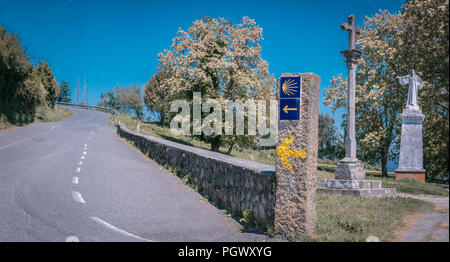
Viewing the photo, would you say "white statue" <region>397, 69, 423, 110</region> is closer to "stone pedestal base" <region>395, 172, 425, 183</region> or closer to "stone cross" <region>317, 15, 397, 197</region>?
"stone pedestal base" <region>395, 172, 425, 183</region>

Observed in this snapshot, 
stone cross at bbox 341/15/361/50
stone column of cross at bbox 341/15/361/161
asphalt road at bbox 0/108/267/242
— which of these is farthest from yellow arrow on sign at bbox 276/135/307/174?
stone cross at bbox 341/15/361/50

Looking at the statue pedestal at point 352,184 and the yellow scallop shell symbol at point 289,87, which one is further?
the statue pedestal at point 352,184

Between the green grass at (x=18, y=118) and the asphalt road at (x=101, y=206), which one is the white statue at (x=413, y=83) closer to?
the asphalt road at (x=101, y=206)

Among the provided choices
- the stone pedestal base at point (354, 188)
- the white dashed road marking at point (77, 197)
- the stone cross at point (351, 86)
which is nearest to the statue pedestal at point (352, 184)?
the stone pedestal base at point (354, 188)

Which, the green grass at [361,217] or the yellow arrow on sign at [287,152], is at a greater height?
the yellow arrow on sign at [287,152]

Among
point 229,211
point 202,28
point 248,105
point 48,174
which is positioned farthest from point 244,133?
point 229,211

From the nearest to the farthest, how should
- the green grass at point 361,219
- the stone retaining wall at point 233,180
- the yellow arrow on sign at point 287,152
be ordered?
the green grass at point 361,219 < the yellow arrow on sign at point 287,152 < the stone retaining wall at point 233,180

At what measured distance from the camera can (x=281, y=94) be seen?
600 centimetres

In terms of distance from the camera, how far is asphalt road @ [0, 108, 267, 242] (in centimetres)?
611

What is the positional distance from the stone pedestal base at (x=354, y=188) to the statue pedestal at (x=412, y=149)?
445 cm

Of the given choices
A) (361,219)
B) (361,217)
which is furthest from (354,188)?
(361,219)

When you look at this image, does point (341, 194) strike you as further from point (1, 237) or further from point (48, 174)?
point (48, 174)

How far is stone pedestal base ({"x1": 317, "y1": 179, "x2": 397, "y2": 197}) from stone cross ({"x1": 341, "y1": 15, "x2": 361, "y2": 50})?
4.98m

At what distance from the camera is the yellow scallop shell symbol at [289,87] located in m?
5.89
